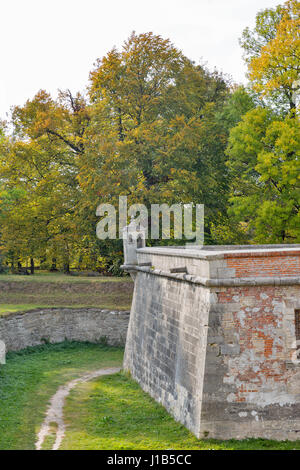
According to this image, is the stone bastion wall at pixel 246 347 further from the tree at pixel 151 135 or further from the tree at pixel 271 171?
the tree at pixel 151 135

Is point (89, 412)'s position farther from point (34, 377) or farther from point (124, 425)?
point (34, 377)

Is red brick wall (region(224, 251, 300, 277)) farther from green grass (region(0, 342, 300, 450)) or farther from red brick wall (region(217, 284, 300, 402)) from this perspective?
green grass (region(0, 342, 300, 450))

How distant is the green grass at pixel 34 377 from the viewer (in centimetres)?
1196

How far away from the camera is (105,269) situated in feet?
102

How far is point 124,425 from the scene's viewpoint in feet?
39.7

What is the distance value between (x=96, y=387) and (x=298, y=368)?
748 cm

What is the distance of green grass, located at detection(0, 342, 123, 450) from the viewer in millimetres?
11964

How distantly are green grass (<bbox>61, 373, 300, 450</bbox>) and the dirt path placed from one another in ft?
0.58

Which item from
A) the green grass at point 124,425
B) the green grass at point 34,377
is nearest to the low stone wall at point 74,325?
the green grass at point 34,377

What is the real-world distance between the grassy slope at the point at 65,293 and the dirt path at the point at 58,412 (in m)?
5.32

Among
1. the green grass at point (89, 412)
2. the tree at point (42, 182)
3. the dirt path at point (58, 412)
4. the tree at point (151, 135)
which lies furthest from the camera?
the tree at point (42, 182)

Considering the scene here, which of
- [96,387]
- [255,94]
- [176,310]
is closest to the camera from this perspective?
[176,310]

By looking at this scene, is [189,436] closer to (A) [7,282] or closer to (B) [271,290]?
(B) [271,290]

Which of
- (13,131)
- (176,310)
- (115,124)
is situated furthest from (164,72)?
(176,310)
